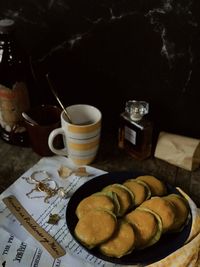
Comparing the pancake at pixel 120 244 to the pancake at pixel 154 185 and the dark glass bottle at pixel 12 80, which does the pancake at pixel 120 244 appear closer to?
the pancake at pixel 154 185

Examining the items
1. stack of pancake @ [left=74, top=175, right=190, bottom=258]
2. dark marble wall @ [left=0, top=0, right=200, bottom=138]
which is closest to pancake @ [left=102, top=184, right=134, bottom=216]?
stack of pancake @ [left=74, top=175, right=190, bottom=258]

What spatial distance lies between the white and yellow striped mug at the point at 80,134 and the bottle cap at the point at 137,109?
6 cm

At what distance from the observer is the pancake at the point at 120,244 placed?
0.52 metres

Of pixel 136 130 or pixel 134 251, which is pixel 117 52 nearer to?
pixel 136 130

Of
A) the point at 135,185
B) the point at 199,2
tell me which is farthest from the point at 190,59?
the point at 135,185

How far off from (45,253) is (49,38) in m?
0.42

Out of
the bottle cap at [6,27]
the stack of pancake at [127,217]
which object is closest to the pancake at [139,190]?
the stack of pancake at [127,217]

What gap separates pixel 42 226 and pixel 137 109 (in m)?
0.27

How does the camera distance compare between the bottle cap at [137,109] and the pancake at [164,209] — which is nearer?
the pancake at [164,209]

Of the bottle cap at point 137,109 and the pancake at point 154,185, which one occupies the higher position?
the bottle cap at point 137,109

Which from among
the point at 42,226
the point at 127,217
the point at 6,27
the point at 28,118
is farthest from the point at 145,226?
the point at 6,27

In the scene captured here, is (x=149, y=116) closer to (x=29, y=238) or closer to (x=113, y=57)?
(x=113, y=57)

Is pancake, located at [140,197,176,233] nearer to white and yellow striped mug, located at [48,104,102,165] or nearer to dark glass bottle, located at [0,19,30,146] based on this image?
white and yellow striped mug, located at [48,104,102,165]

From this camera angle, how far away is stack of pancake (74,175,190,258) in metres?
0.53
